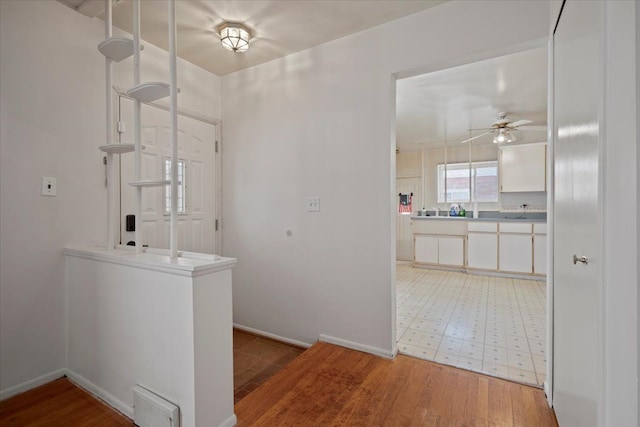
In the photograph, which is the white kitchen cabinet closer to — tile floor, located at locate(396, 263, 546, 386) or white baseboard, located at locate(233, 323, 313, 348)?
tile floor, located at locate(396, 263, 546, 386)

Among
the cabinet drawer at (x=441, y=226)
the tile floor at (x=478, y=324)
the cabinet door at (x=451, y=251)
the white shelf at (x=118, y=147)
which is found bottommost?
the tile floor at (x=478, y=324)

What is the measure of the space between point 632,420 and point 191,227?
9.56ft

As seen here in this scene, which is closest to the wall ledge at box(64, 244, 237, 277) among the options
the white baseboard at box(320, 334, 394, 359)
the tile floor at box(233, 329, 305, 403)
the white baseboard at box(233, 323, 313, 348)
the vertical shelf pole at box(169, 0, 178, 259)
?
the vertical shelf pole at box(169, 0, 178, 259)

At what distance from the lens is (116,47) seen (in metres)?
1.76

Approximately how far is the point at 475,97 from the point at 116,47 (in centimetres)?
366

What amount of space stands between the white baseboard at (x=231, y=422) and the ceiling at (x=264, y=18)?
2.48m

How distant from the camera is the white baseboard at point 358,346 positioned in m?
2.17

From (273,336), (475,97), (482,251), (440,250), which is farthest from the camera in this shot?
(440,250)

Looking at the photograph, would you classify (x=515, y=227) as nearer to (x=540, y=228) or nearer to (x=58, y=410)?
(x=540, y=228)

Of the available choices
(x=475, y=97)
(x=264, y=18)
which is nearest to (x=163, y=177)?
(x=264, y=18)

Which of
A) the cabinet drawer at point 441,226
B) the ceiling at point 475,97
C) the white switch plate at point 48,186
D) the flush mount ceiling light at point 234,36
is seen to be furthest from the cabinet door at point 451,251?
the white switch plate at point 48,186

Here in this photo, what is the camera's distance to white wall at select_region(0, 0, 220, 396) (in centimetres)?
174

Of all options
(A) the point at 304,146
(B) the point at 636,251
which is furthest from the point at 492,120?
(B) the point at 636,251

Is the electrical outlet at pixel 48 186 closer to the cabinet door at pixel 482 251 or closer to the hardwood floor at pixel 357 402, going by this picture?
the hardwood floor at pixel 357 402
